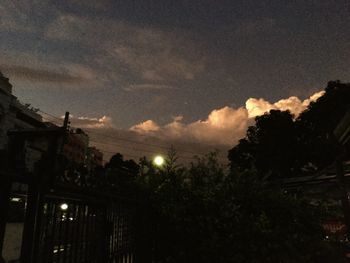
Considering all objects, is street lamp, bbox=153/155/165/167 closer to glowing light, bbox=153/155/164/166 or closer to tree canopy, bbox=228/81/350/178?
glowing light, bbox=153/155/164/166

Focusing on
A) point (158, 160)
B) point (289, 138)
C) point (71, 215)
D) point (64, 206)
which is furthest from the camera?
point (289, 138)

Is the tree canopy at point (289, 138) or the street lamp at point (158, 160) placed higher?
the tree canopy at point (289, 138)

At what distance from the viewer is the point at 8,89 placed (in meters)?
35.1

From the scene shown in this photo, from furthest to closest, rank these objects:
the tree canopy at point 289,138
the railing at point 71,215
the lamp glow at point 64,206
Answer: the tree canopy at point 289,138 → the lamp glow at point 64,206 → the railing at point 71,215

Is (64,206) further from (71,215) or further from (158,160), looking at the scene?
(158,160)

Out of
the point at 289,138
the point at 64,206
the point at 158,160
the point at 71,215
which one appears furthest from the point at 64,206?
the point at 289,138

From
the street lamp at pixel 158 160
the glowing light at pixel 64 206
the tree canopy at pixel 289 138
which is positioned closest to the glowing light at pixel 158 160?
the street lamp at pixel 158 160

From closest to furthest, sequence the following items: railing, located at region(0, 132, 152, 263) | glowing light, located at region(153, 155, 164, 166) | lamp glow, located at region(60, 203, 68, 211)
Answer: railing, located at region(0, 132, 152, 263) < lamp glow, located at region(60, 203, 68, 211) < glowing light, located at region(153, 155, 164, 166)

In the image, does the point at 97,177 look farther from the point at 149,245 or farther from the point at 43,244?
the point at 149,245

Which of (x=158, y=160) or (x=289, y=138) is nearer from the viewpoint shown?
(x=158, y=160)

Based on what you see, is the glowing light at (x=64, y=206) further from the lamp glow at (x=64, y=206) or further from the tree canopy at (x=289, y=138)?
the tree canopy at (x=289, y=138)

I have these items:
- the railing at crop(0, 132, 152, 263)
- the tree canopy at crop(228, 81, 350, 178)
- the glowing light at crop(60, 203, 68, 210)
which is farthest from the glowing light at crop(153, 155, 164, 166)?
the tree canopy at crop(228, 81, 350, 178)

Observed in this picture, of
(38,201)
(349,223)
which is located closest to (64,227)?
(38,201)

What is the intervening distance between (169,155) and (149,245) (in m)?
1.87
